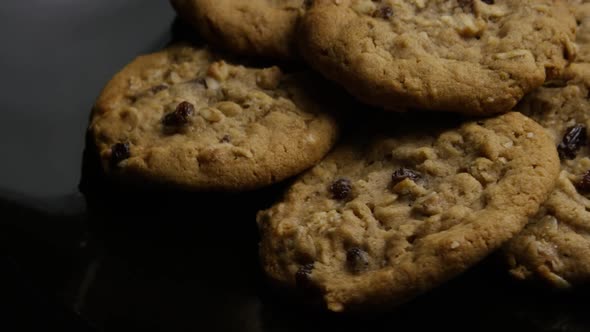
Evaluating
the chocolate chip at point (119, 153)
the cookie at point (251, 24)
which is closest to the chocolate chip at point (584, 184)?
the cookie at point (251, 24)

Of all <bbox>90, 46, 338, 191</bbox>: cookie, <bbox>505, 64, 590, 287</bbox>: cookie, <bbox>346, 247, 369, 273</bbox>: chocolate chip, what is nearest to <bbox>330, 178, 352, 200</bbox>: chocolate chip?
<bbox>90, 46, 338, 191</bbox>: cookie

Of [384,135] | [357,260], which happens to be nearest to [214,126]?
A: [384,135]

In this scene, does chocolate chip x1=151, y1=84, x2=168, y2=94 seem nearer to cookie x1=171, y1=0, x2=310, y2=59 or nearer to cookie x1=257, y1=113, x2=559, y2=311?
cookie x1=171, y1=0, x2=310, y2=59

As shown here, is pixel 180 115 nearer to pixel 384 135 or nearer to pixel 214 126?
pixel 214 126

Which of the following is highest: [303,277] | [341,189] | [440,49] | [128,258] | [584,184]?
[440,49]

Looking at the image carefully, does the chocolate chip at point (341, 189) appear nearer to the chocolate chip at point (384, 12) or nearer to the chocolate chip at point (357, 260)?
the chocolate chip at point (357, 260)

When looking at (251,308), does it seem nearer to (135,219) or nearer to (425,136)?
(135,219)
